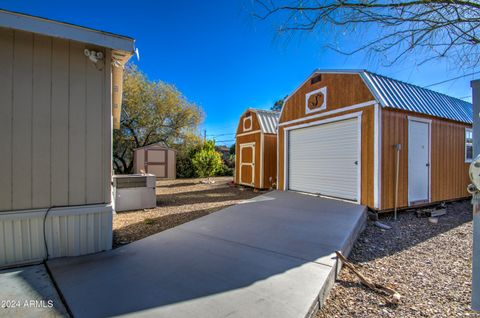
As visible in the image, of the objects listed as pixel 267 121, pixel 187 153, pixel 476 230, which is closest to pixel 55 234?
pixel 476 230

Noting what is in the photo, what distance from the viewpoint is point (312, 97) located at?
675 cm

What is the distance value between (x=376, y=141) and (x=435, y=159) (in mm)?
2454

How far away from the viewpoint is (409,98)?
556 centimetres

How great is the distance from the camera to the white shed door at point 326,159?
221 inches

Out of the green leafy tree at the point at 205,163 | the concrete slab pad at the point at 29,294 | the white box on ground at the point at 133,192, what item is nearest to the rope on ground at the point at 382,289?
the concrete slab pad at the point at 29,294

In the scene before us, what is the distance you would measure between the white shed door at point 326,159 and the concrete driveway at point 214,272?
189 centimetres

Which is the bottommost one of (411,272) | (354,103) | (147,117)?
(411,272)

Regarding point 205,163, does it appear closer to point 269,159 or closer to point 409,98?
point 269,159

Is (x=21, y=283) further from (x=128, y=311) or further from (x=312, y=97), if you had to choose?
(x=312, y=97)

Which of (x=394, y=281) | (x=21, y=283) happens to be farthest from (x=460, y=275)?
(x=21, y=283)

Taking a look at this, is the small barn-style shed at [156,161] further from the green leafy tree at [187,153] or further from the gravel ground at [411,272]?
the gravel ground at [411,272]

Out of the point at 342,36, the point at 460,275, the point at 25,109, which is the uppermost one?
the point at 342,36

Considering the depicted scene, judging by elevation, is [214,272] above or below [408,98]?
below

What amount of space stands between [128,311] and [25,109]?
2.53m
